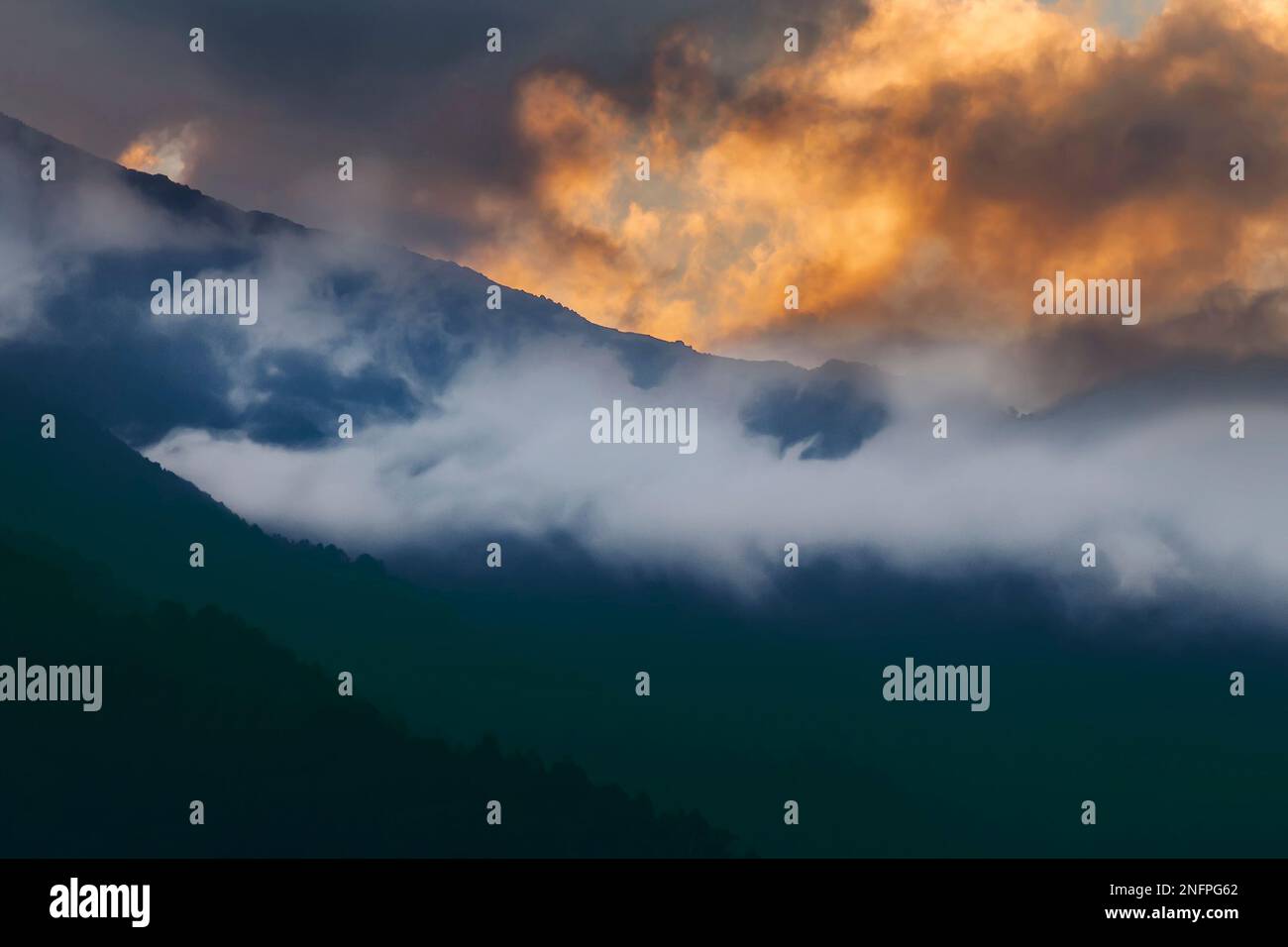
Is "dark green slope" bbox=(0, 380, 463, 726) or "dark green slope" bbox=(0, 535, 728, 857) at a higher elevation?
"dark green slope" bbox=(0, 380, 463, 726)

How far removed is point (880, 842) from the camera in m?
124

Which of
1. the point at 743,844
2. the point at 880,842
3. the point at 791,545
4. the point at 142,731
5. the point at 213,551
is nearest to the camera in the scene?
the point at 791,545

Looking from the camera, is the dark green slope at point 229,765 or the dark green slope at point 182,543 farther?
the dark green slope at point 182,543

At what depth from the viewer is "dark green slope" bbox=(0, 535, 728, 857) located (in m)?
93.4

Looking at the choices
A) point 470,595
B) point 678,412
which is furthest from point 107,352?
point 678,412

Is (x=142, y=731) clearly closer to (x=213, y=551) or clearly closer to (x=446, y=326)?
(x=213, y=551)

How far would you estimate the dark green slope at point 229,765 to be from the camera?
93.4m

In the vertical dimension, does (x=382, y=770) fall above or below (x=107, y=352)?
below

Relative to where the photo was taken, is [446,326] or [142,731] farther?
[446,326]

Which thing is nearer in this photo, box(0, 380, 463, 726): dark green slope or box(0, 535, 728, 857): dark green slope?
box(0, 535, 728, 857): dark green slope

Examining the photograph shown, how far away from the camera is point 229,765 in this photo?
106938mm

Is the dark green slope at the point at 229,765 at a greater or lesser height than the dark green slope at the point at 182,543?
lesser

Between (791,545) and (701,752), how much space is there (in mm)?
71670
